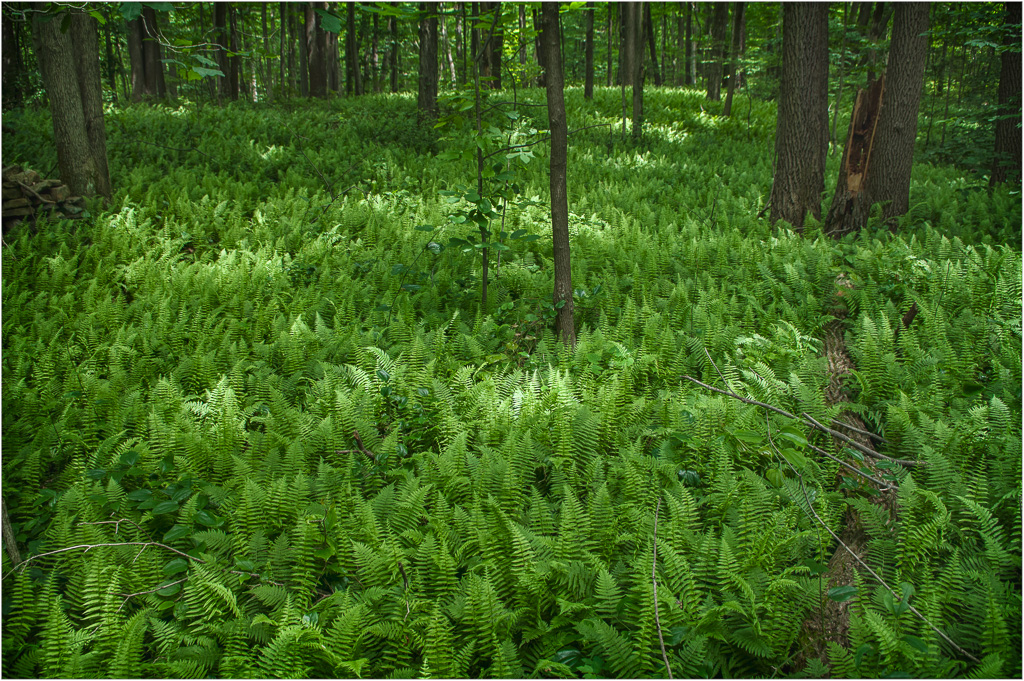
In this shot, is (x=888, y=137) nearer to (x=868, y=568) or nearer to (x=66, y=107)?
(x=868, y=568)

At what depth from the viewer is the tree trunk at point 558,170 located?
14.8 feet

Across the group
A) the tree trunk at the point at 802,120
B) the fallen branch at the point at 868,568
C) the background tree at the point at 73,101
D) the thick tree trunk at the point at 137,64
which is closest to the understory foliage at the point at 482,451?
the fallen branch at the point at 868,568

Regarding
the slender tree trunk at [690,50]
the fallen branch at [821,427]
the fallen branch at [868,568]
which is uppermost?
the slender tree trunk at [690,50]

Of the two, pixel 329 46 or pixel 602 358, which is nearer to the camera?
pixel 602 358

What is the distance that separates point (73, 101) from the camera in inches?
307

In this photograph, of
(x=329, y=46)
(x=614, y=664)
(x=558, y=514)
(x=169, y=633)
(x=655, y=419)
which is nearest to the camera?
(x=614, y=664)

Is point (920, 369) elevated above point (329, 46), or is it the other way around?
point (329, 46)

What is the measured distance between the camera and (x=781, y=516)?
303 centimetres

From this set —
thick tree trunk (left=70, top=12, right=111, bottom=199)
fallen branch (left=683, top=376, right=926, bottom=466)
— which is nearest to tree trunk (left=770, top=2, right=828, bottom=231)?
fallen branch (left=683, top=376, right=926, bottom=466)

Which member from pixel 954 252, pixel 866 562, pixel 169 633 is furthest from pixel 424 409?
pixel 954 252

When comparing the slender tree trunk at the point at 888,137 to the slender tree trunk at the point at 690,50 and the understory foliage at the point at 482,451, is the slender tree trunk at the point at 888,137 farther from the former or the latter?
the slender tree trunk at the point at 690,50

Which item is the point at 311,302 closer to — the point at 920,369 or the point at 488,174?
the point at 488,174

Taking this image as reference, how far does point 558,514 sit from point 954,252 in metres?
5.69

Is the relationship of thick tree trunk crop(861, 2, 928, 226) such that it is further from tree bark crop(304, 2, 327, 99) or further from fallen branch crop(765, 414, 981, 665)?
tree bark crop(304, 2, 327, 99)
